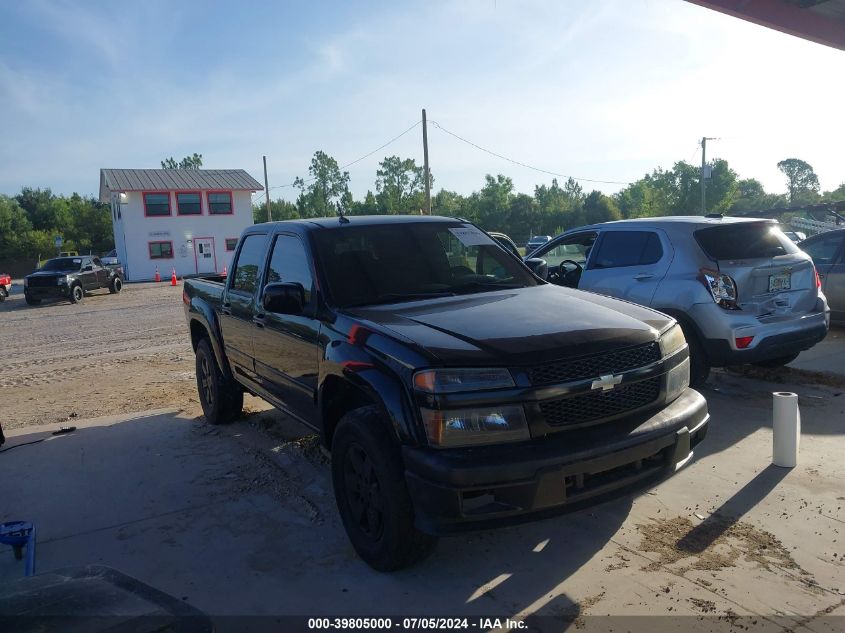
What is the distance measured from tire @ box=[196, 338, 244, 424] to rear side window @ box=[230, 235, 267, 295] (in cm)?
97

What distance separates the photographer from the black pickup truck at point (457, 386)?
9.77 ft

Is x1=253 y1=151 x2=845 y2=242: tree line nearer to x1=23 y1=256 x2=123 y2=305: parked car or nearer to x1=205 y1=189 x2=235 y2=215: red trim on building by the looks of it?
x1=205 y1=189 x2=235 y2=215: red trim on building

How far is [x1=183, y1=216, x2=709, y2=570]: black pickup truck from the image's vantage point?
117 inches

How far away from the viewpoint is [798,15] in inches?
391

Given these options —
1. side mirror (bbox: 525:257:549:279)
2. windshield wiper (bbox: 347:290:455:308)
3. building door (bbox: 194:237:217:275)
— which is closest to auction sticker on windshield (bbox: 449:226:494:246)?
side mirror (bbox: 525:257:549:279)

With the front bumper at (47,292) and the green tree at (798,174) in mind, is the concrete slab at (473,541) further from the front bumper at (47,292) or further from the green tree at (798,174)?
the green tree at (798,174)

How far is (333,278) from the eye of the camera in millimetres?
4227

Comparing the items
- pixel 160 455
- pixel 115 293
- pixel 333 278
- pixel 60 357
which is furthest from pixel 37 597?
pixel 115 293

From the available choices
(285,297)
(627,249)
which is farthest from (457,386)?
(627,249)

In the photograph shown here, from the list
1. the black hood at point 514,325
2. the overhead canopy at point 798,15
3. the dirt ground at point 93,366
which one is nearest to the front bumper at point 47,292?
the dirt ground at point 93,366

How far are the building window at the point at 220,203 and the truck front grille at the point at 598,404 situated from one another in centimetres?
4188

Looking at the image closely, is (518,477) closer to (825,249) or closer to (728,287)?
(728,287)

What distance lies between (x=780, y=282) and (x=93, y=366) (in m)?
9.62

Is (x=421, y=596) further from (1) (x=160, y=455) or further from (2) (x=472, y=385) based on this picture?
(1) (x=160, y=455)
